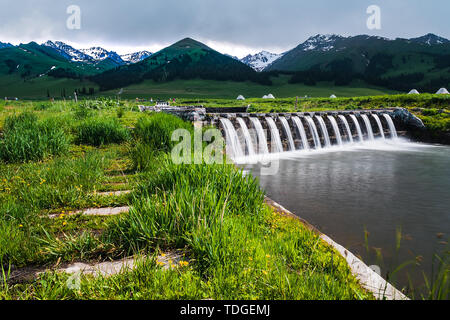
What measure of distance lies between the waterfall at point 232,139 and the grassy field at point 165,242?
946cm

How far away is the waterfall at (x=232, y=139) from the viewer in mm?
13852

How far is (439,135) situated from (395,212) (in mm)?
17016

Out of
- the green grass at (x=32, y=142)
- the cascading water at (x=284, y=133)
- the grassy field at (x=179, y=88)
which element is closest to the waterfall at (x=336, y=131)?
the cascading water at (x=284, y=133)

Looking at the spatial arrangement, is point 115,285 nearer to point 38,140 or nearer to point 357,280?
point 357,280

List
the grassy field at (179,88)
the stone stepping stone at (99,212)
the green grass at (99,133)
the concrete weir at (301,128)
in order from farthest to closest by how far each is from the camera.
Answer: the grassy field at (179,88), the concrete weir at (301,128), the green grass at (99,133), the stone stepping stone at (99,212)

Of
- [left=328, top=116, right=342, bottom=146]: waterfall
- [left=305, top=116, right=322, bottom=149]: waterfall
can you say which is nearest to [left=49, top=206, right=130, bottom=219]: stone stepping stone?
[left=305, top=116, right=322, bottom=149]: waterfall

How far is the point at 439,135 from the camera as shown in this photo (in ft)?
60.5

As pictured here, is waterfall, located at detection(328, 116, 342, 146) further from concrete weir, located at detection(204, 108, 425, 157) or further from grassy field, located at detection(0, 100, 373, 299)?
grassy field, located at detection(0, 100, 373, 299)

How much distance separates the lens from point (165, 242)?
275cm

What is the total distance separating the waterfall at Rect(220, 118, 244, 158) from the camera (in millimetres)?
13852

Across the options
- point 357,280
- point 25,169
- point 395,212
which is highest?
point 25,169

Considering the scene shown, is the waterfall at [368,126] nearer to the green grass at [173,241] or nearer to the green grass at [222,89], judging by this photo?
the green grass at [173,241]

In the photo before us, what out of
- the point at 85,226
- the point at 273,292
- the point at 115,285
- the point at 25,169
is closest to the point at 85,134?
the point at 25,169

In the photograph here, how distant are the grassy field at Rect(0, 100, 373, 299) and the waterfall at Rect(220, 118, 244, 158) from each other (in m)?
9.46
